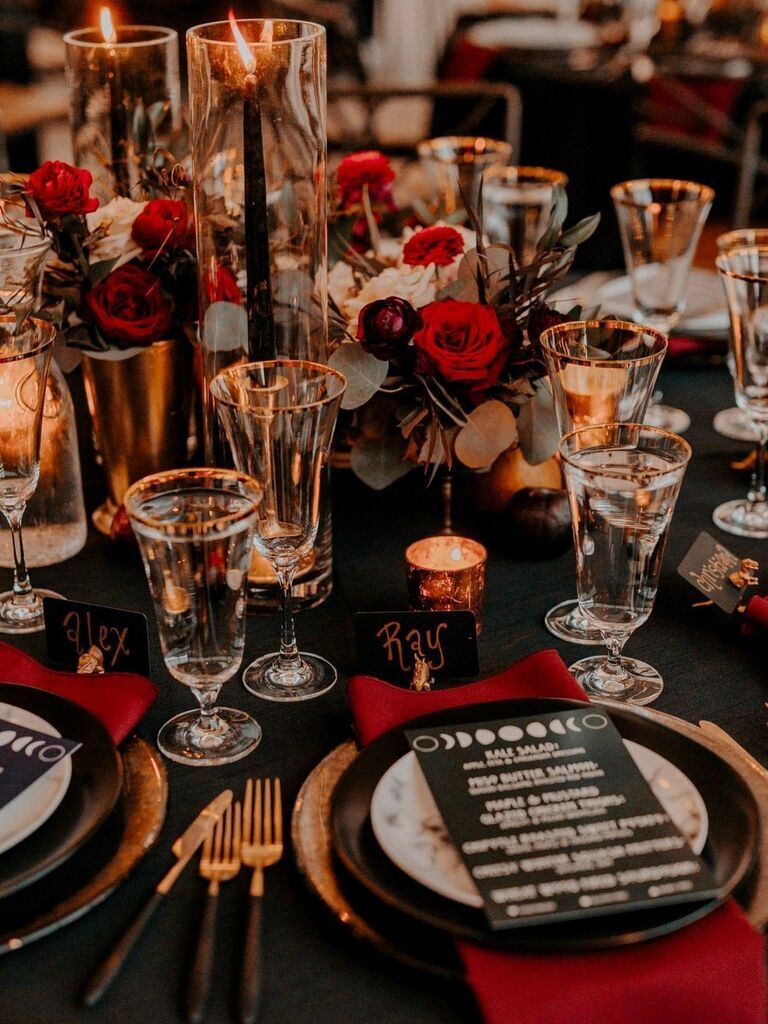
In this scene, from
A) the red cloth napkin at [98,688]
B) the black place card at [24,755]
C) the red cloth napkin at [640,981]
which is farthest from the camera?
the red cloth napkin at [98,688]

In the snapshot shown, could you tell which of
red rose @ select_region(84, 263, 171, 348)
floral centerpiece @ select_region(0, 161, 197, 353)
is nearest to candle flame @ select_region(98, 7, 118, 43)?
floral centerpiece @ select_region(0, 161, 197, 353)

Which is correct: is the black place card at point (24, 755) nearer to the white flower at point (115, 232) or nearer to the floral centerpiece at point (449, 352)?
the floral centerpiece at point (449, 352)

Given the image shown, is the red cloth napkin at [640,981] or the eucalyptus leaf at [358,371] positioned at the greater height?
the eucalyptus leaf at [358,371]

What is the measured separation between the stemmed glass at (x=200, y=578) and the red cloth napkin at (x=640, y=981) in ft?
0.98

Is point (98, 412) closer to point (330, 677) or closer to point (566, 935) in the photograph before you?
point (330, 677)

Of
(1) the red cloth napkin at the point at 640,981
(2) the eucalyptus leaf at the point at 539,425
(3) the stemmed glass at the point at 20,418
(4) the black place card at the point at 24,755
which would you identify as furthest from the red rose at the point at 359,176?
(1) the red cloth napkin at the point at 640,981

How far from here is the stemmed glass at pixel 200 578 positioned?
0.83 meters

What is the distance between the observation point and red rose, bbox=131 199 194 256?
1.23 m

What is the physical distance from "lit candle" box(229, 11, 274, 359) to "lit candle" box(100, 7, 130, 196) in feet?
1.41

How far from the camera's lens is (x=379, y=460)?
120 centimetres

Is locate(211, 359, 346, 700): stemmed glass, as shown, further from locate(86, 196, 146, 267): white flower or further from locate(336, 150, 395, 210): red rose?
locate(336, 150, 395, 210): red rose

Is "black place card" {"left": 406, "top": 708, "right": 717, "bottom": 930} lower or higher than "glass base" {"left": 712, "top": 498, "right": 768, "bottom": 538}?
higher

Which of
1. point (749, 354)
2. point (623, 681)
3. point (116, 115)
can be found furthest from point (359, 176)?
point (623, 681)

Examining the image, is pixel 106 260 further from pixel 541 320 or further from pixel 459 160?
pixel 459 160
